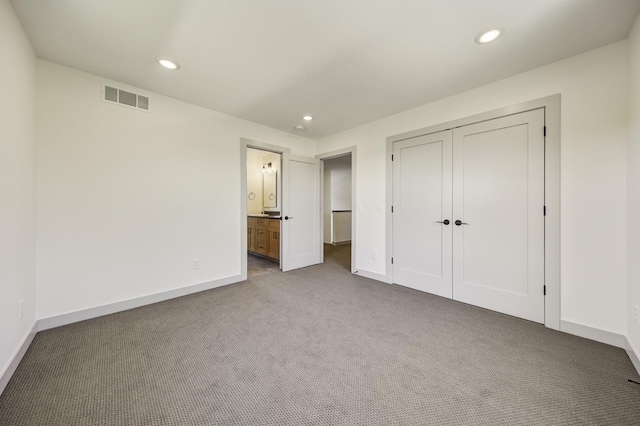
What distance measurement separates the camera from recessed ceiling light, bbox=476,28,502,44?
1866 millimetres

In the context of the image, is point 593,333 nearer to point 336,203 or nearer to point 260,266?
point 260,266

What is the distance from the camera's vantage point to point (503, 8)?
1.66m

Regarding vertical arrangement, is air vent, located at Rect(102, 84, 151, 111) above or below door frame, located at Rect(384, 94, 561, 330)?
above

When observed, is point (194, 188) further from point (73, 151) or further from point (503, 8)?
point (503, 8)

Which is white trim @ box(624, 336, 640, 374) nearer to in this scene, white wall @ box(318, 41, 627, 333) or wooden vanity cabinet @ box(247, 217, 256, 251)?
white wall @ box(318, 41, 627, 333)

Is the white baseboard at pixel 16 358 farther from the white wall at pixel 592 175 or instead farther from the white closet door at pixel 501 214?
the white wall at pixel 592 175

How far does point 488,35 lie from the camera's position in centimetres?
191

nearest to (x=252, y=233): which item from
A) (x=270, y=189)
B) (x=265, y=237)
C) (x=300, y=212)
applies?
(x=265, y=237)

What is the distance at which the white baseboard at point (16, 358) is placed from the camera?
1.50 m

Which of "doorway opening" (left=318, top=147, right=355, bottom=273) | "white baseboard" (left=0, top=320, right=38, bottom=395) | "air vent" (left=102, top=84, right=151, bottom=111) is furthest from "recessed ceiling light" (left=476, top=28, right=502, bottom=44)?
"doorway opening" (left=318, top=147, right=355, bottom=273)

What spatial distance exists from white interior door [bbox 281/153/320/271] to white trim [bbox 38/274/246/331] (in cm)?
123

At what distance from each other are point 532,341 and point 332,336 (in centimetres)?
172

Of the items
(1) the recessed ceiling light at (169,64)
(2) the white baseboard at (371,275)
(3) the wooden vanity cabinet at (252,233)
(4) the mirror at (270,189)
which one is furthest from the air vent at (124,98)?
(2) the white baseboard at (371,275)

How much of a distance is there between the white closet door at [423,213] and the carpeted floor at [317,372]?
63 cm
